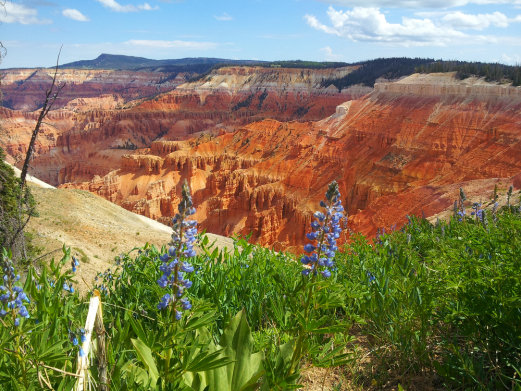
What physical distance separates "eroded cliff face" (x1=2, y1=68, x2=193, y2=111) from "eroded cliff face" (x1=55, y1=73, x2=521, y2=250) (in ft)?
348

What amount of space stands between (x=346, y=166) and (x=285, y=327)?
39638 millimetres

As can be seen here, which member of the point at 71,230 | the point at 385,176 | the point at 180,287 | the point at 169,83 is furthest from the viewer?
the point at 169,83

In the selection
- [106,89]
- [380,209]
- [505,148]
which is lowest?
[380,209]

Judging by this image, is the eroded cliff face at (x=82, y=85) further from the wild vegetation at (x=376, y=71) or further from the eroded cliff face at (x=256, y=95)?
the wild vegetation at (x=376, y=71)

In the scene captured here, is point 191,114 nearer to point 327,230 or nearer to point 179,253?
point 327,230

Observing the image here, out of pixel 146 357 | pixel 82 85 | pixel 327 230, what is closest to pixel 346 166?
pixel 327 230

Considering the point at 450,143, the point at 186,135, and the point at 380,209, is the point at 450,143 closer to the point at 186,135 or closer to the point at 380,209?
the point at 380,209

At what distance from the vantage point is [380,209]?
32094 millimetres

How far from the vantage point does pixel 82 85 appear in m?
158

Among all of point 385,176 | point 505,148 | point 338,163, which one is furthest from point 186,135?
point 505,148

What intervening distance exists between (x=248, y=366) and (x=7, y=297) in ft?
5.90

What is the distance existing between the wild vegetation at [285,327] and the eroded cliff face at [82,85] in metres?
163

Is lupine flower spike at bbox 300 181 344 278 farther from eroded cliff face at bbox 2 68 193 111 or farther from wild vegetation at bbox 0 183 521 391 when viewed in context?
eroded cliff face at bbox 2 68 193 111

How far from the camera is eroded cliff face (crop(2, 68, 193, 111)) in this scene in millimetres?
151125
